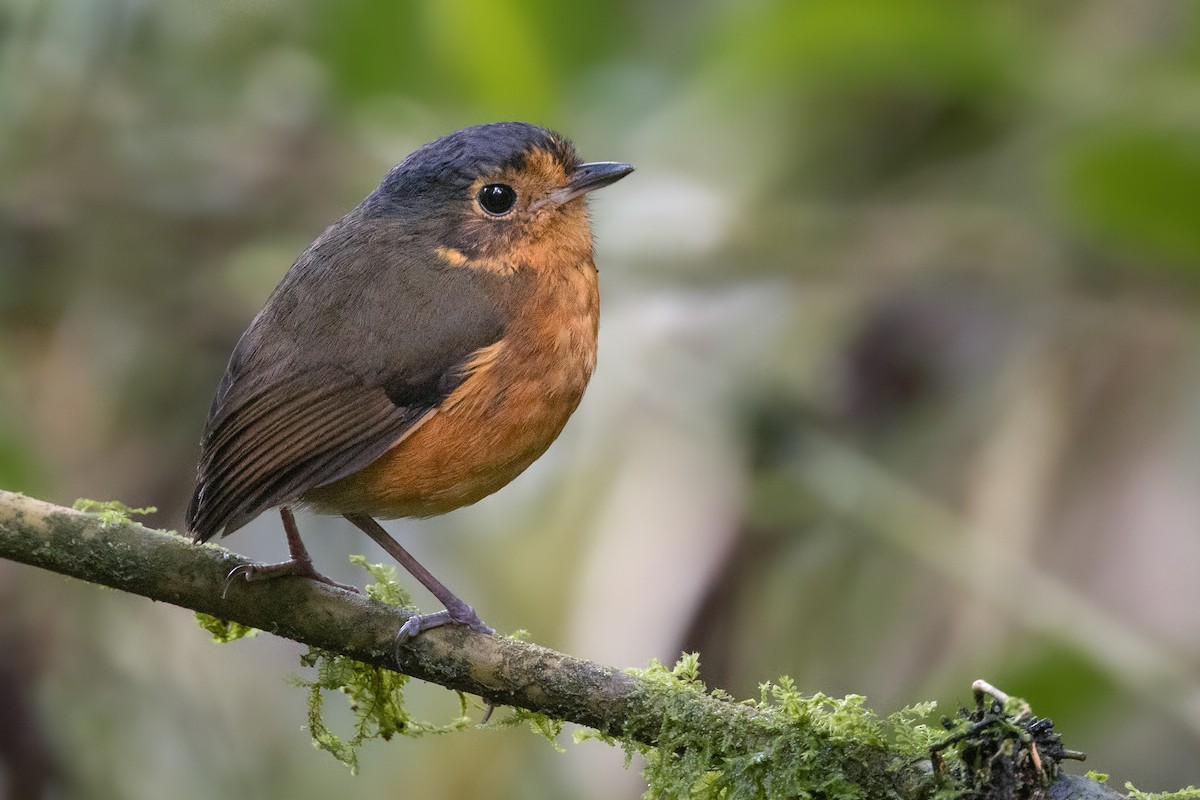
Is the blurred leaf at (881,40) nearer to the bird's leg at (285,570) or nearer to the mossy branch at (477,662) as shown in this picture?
the bird's leg at (285,570)

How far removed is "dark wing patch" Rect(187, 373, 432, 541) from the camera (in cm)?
285

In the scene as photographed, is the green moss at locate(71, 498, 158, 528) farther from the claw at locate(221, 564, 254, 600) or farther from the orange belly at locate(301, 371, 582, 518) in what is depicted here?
the orange belly at locate(301, 371, 582, 518)

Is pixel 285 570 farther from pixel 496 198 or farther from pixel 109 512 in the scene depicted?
pixel 496 198

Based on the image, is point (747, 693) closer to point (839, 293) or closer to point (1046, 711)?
point (1046, 711)

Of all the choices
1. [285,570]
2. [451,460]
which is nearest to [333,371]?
[451,460]

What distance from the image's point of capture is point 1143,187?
392 cm

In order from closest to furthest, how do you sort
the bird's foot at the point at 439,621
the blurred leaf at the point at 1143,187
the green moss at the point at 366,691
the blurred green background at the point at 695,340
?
the bird's foot at the point at 439,621 < the green moss at the point at 366,691 < the blurred leaf at the point at 1143,187 < the blurred green background at the point at 695,340

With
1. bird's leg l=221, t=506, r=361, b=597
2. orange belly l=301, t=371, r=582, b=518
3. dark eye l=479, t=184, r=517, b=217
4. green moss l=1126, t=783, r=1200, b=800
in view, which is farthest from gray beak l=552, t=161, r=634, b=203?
green moss l=1126, t=783, r=1200, b=800

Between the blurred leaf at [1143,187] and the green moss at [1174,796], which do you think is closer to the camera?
the green moss at [1174,796]

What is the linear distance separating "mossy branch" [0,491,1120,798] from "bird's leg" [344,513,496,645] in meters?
0.02

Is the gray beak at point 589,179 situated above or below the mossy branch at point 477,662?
above

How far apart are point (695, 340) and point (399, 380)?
1.80 m

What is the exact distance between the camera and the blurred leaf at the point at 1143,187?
3867mm

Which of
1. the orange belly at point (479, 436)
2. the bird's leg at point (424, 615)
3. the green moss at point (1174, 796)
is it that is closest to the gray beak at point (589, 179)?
the orange belly at point (479, 436)
